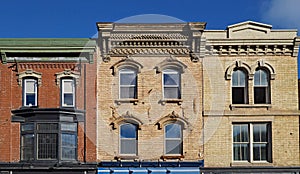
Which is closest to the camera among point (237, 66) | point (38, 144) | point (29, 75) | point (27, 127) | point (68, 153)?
point (38, 144)

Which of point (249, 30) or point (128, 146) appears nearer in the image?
point (128, 146)

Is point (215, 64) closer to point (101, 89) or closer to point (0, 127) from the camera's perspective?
point (101, 89)

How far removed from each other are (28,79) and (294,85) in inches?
485

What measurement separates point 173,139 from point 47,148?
5.72 metres

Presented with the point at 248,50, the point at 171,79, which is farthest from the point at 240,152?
the point at 248,50

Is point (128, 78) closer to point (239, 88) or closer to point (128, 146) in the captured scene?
point (128, 146)

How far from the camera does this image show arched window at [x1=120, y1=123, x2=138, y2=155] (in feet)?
79.7

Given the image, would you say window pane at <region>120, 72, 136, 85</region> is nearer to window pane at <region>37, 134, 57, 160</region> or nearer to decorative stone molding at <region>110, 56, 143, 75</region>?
decorative stone molding at <region>110, 56, 143, 75</region>

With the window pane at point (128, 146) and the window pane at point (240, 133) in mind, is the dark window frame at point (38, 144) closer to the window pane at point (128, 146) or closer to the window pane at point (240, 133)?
the window pane at point (128, 146)

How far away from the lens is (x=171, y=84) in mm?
24750

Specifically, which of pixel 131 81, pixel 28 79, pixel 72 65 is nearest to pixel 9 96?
pixel 28 79

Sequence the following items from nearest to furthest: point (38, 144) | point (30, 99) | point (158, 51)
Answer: point (38, 144) → point (30, 99) → point (158, 51)

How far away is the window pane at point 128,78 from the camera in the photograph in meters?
24.8

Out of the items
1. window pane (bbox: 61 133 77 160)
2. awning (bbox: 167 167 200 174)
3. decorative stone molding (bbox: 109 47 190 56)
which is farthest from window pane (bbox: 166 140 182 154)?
window pane (bbox: 61 133 77 160)
